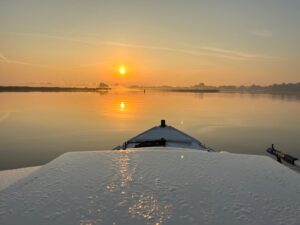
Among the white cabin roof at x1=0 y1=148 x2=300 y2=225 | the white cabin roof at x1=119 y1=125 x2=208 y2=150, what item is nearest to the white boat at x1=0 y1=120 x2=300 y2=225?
the white cabin roof at x1=0 y1=148 x2=300 y2=225

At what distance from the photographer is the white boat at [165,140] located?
41.3ft

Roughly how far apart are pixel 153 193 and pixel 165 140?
29.6 feet

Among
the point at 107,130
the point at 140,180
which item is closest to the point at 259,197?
the point at 140,180

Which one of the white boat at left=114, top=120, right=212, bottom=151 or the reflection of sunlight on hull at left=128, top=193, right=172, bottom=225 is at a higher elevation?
the reflection of sunlight on hull at left=128, top=193, right=172, bottom=225

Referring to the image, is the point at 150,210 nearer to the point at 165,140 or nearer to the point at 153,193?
the point at 153,193

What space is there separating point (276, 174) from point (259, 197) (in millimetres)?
1286

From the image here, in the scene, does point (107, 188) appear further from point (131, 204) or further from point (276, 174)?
point (276, 174)

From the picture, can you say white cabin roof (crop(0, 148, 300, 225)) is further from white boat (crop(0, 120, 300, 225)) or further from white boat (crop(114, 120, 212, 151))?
white boat (crop(114, 120, 212, 151))

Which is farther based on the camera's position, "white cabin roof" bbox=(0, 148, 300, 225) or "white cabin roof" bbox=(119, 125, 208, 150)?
"white cabin roof" bbox=(119, 125, 208, 150)

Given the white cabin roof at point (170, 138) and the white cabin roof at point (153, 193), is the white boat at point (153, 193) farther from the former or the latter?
the white cabin roof at point (170, 138)

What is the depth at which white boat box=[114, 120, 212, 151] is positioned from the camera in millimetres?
12582

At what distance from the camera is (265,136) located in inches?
1033

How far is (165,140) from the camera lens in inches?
505

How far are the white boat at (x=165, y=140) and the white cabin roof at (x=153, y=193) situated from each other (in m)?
6.80
